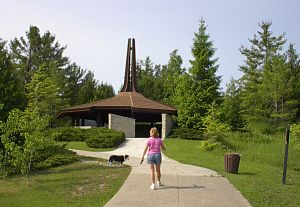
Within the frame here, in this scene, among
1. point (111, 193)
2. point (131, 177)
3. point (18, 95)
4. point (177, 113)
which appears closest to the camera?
point (111, 193)

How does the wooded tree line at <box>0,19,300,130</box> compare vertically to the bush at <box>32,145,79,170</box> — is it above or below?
above

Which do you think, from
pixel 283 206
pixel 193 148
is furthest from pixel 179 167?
pixel 193 148

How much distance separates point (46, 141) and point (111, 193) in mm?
3590

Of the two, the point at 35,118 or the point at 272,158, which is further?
the point at 272,158

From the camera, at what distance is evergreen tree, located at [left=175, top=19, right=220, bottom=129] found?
35094mm

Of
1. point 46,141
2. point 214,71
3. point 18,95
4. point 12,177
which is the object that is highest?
point 214,71

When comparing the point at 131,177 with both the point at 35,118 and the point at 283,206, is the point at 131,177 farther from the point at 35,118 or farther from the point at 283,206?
the point at 283,206

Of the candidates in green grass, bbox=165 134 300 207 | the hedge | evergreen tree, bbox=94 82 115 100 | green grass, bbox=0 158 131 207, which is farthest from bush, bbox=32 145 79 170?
evergreen tree, bbox=94 82 115 100

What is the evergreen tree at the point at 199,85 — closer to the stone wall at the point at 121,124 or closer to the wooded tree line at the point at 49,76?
the stone wall at the point at 121,124

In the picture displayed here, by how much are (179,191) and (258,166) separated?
813cm

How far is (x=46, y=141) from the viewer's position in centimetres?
1266

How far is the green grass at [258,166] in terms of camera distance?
10312 mm

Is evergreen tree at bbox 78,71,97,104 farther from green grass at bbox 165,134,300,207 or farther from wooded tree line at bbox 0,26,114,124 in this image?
green grass at bbox 165,134,300,207

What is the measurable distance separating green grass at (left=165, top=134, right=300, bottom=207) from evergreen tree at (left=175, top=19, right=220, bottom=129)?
395 inches
